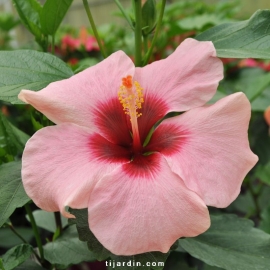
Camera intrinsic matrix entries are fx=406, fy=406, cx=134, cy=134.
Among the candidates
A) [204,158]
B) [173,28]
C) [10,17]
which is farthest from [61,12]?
A: [10,17]

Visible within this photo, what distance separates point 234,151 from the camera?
472 mm

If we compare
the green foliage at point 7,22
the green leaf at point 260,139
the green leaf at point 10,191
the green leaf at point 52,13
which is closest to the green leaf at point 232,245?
the green leaf at point 10,191

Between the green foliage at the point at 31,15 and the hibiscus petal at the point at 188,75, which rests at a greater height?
the green foliage at the point at 31,15

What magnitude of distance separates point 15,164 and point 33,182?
0.51ft

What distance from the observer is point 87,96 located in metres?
0.54

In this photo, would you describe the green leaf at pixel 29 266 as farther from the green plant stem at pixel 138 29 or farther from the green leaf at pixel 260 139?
the green leaf at pixel 260 139

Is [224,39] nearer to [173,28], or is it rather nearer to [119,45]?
[173,28]

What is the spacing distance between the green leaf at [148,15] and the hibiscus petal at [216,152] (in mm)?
204

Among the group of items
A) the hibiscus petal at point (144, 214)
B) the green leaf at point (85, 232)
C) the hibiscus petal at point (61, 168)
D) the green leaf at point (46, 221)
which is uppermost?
the hibiscus petal at point (61, 168)

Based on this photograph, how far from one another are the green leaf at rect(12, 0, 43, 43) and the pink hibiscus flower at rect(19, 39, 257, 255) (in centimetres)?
20

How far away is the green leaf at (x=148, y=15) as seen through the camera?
645mm

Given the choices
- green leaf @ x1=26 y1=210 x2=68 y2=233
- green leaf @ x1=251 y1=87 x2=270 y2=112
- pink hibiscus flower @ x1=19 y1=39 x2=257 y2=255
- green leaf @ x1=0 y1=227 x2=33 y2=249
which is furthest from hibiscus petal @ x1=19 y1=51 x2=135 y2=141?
green leaf @ x1=251 y1=87 x2=270 y2=112

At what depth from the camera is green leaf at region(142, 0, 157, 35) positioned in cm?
64

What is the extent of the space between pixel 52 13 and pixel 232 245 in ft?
1.57
